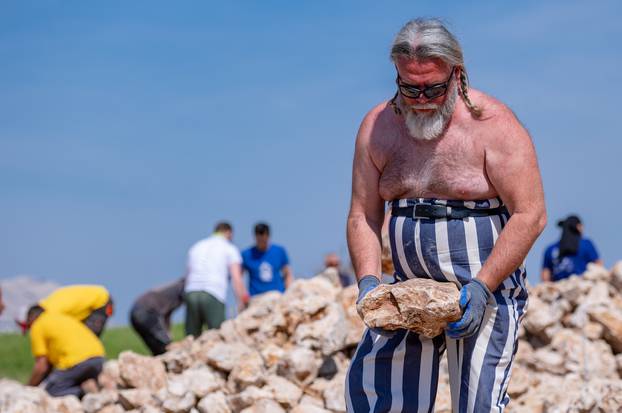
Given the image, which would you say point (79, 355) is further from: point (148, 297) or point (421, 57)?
point (421, 57)

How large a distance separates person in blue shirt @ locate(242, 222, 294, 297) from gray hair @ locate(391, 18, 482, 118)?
24.7 ft

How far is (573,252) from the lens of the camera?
38.7 feet

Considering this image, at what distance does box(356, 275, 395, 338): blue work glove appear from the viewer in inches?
165

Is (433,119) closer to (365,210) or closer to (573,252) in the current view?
(365,210)

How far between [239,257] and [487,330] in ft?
23.8

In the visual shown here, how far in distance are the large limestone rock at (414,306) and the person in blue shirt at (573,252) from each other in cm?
789

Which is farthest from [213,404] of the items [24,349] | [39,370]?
[24,349]

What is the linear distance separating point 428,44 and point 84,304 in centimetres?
577

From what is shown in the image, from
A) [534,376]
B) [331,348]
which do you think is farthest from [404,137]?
[534,376]

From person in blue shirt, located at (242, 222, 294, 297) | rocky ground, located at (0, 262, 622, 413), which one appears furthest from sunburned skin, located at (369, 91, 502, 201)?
person in blue shirt, located at (242, 222, 294, 297)

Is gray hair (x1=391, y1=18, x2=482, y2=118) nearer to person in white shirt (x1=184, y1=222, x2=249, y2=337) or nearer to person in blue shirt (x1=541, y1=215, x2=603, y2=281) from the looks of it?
person in white shirt (x1=184, y1=222, x2=249, y2=337)

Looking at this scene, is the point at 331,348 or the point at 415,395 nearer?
the point at 415,395

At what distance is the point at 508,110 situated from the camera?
4.25 metres

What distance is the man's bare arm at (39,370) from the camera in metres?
8.84
